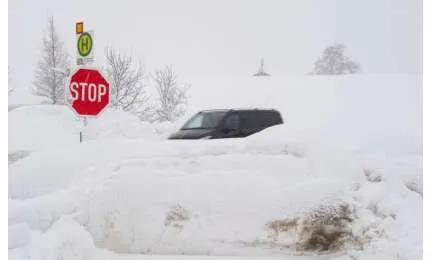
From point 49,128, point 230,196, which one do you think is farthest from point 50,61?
point 230,196

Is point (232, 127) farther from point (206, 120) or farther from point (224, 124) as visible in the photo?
point (206, 120)

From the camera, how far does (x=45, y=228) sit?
193 inches

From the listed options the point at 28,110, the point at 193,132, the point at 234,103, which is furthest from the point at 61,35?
the point at 234,103

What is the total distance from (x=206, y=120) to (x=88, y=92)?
3.56m

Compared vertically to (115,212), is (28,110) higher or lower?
higher

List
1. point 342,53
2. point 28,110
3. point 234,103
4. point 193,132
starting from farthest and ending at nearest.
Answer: point 234,103, point 193,132, point 28,110, point 342,53

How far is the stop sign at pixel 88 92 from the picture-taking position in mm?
6238

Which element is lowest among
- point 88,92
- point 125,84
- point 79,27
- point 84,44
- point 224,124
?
point 224,124

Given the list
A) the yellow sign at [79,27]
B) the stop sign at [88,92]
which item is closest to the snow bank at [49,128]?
the stop sign at [88,92]

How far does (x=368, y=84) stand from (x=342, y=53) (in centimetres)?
129

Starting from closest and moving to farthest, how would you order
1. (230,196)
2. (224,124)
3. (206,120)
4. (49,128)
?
(230,196)
(49,128)
(224,124)
(206,120)

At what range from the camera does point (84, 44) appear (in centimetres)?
646

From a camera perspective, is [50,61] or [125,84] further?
[125,84]
